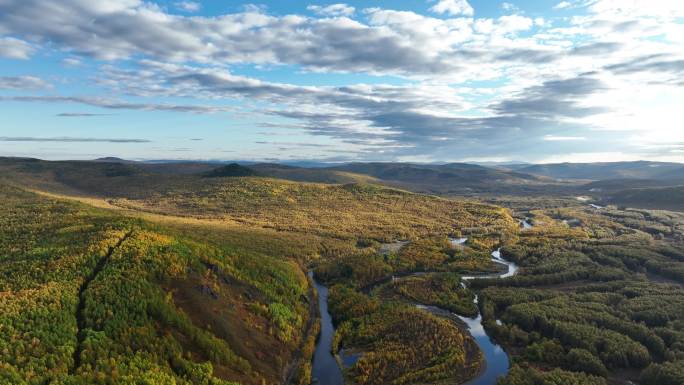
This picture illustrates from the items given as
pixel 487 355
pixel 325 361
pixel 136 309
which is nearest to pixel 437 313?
pixel 487 355

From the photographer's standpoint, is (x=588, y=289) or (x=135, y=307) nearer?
(x=135, y=307)

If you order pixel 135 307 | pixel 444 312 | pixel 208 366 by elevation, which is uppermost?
pixel 135 307

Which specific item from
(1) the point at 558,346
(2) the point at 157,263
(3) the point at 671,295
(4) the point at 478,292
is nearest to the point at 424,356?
(1) the point at 558,346

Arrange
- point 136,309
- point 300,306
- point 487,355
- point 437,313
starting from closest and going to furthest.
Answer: point 136,309
point 487,355
point 300,306
point 437,313

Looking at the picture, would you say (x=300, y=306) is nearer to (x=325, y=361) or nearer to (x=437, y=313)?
(x=325, y=361)

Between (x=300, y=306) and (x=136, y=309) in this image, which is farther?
(x=300, y=306)

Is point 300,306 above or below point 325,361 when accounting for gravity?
above

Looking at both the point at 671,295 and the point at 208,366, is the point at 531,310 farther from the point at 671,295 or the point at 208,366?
the point at 208,366

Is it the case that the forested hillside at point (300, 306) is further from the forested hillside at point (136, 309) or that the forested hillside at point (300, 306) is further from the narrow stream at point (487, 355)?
the narrow stream at point (487, 355)

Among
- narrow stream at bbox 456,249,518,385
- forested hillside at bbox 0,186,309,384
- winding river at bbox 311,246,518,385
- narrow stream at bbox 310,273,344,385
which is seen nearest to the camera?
forested hillside at bbox 0,186,309,384

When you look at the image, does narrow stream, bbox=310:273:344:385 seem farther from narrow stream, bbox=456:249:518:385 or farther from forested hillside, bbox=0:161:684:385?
narrow stream, bbox=456:249:518:385

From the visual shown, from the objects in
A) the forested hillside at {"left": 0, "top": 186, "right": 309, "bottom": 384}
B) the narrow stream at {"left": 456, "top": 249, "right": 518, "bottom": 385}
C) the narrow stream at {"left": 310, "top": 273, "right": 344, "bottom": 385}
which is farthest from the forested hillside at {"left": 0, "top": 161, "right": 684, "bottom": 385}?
the narrow stream at {"left": 310, "top": 273, "right": 344, "bottom": 385}
